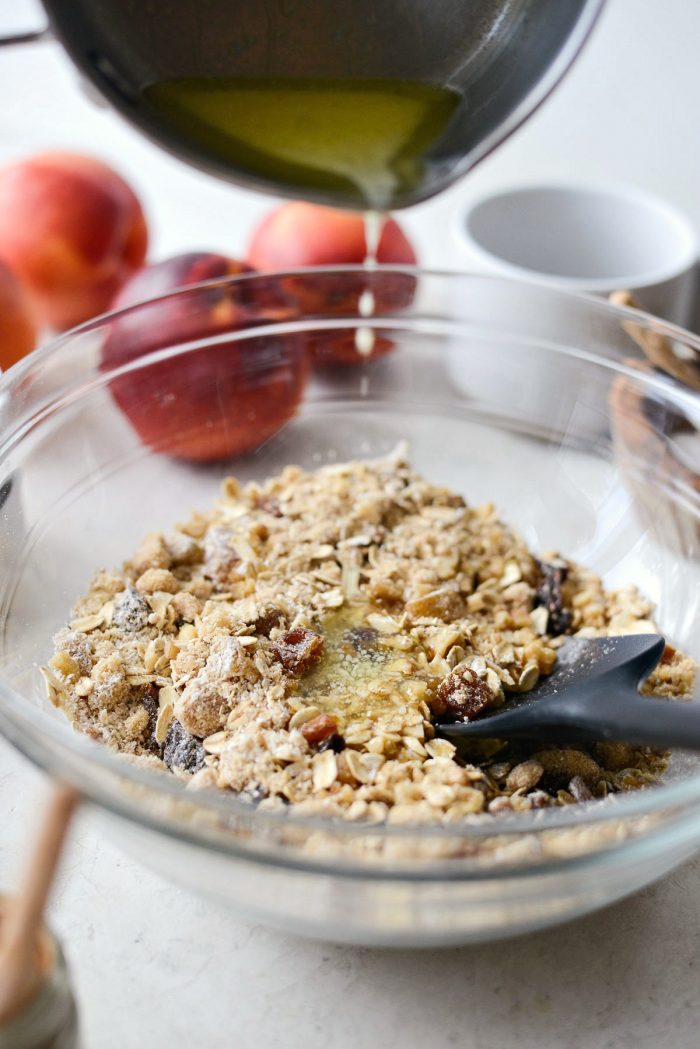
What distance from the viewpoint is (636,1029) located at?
0.75 meters

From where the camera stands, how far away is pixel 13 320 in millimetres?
1201

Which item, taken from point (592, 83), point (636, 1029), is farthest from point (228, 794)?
point (592, 83)

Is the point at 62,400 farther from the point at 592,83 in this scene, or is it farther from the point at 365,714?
the point at 592,83

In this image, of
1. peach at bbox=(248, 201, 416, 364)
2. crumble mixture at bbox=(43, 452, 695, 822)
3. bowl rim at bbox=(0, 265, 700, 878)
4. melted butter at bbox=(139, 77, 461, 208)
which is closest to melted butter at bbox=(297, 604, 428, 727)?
crumble mixture at bbox=(43, 452, 695, 822)

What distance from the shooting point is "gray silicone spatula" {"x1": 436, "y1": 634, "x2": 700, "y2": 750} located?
0.77 m

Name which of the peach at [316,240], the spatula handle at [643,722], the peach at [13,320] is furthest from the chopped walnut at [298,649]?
the peach at [316,240]

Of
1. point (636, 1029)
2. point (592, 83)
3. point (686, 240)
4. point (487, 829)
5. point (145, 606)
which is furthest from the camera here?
point (592, 83)

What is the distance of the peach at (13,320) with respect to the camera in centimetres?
118

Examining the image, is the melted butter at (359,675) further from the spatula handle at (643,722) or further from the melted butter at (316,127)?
the melted butter at (316,127)

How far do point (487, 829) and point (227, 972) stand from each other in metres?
0.29

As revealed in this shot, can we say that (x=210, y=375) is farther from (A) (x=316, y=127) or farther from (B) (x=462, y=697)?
(B) (x=462, y=697)

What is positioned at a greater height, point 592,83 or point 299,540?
point 592,83

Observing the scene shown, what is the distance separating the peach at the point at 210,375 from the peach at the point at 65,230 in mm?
372

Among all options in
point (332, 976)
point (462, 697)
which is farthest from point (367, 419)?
point (332, 976)
